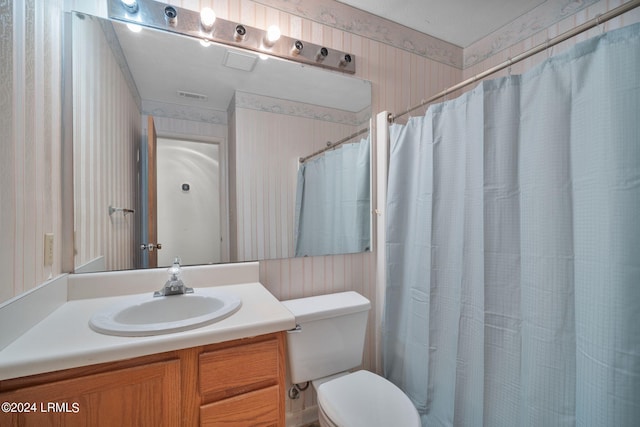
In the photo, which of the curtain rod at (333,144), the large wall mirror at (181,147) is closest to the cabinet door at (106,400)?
the large wall mirror at (181,147)

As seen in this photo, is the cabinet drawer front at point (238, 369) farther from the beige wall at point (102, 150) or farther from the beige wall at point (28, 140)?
the beige wall at point (102, 150)

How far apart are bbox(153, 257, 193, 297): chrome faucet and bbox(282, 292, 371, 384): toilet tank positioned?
0.50 metres

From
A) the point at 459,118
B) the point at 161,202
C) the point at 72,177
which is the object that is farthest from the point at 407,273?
the point at 72,177

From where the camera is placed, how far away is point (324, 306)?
4.44 feet

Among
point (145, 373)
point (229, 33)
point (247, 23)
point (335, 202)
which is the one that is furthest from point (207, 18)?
point (145, 373)

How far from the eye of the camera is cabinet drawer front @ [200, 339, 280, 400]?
806 millimetres

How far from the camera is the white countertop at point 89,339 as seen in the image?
2.06ft

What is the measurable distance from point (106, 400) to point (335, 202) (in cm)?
128

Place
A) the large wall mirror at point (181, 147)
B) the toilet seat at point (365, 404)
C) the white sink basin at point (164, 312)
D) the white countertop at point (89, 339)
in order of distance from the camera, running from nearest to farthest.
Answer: the white countertop at point (89, 339) < the white sink basin at point (164, 312) < the toilet seat at point (365, 404) < the large wall mirror at point (181, 147)

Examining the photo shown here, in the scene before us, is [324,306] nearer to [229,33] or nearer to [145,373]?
[145,373]

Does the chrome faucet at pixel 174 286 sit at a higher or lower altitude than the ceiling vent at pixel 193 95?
lower

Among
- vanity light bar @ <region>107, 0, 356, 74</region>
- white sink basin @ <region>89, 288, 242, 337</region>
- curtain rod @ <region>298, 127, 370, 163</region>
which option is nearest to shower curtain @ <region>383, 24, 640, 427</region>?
curtain rod @ <region>298, 127, 370, 163</region>

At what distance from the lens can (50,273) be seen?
0.93 m

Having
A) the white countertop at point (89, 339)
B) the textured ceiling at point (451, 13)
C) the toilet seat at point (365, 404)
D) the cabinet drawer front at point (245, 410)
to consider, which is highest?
the textured ceiling at point (451, 13)
